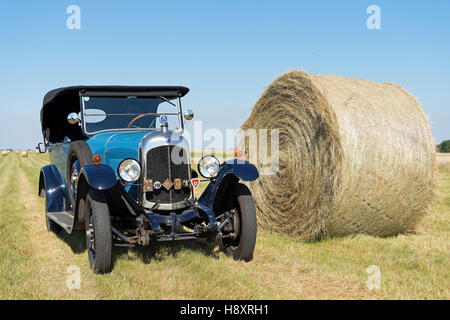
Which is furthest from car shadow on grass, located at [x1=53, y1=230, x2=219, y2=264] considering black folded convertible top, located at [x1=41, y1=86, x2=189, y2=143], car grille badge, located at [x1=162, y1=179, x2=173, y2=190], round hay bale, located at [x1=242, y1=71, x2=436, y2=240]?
black folded convertible top, located at [x1=41, y1=86, x2=189, y2=143]

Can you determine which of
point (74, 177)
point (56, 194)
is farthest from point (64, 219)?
point (56, 194)

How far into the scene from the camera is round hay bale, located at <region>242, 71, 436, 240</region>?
579 cm

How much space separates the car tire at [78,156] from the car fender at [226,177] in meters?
1.45

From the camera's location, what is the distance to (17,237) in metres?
6.33

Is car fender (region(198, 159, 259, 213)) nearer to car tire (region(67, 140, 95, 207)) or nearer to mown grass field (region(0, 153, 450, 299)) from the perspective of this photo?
mown grass field (region(0, 153, 450, 299))

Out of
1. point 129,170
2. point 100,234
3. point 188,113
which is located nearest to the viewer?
point 100,234

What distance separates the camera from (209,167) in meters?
5.43

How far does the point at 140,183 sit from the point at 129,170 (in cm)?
23

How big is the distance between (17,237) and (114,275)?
2653mm

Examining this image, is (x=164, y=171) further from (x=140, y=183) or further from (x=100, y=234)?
(x=100, y=234)

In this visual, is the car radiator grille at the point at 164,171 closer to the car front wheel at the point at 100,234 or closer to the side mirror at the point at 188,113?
the car front wheel at the point at 100,234
